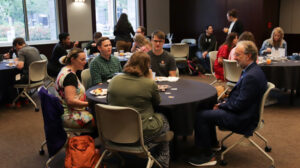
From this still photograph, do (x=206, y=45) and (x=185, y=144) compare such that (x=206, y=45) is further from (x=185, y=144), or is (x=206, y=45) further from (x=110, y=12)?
(x=185, y=144)

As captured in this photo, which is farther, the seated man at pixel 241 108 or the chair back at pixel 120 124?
the seated man at pixel 241 108

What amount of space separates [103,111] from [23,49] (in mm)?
3567

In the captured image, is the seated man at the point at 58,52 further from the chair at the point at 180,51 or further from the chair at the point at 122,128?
the chair at the point at 122,128

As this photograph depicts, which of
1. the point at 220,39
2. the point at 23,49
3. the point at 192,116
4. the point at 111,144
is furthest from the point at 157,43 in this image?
the point at 220,39

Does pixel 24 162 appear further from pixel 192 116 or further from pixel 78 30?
pixel 78 30

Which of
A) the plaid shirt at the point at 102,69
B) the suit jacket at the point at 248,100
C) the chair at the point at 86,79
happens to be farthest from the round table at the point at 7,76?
the suit jacket at the point at 248,100

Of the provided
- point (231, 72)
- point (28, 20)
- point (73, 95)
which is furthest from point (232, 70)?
point (28, 20)

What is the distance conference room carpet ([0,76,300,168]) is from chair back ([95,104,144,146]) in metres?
0.72

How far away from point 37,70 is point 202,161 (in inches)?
131

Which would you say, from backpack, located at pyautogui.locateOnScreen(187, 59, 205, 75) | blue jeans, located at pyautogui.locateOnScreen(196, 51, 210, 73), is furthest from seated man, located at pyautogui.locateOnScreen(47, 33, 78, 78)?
blue jeans, located at pyautogui.locateOnScreen(196, 51, 210, 73)

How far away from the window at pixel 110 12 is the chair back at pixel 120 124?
7842mm

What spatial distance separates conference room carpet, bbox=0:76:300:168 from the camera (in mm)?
3342

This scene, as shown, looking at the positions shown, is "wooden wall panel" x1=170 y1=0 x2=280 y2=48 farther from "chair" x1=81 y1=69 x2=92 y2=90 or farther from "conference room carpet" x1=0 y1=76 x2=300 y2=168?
"chair" x1=81 y1=69 x2=92 y2=90

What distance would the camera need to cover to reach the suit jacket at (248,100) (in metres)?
2.94
